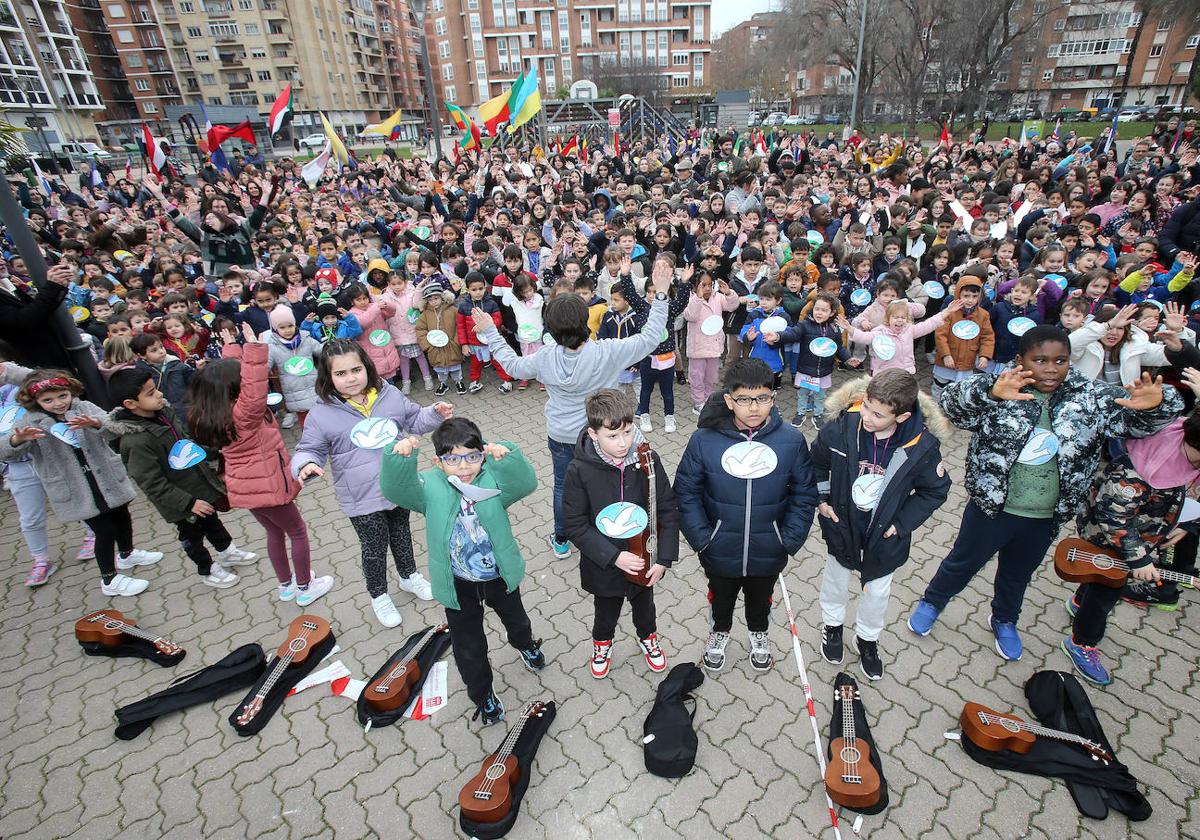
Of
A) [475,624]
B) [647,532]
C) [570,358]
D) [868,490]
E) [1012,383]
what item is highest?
[1012,383]

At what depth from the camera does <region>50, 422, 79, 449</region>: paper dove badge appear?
12.5 feet

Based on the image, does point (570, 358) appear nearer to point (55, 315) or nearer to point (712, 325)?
point (712, 325)

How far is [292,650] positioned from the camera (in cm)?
367

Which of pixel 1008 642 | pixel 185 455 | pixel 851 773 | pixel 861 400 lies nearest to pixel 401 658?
pixel 185 455

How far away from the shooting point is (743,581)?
332cm

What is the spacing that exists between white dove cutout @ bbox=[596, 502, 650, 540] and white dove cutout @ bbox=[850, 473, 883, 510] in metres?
1.12

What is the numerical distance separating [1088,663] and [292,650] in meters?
4.83

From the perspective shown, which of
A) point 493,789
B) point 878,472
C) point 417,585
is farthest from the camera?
point 417,585

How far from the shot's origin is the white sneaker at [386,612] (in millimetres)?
4027

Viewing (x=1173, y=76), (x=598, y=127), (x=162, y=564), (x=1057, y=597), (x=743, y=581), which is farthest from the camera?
(x=1173, y=76)

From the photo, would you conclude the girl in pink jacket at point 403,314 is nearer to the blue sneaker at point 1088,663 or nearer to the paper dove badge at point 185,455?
the paper dove badge at point 185,455

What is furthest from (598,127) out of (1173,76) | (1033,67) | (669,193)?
(1173,76)

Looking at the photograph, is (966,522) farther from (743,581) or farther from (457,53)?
(457,53)

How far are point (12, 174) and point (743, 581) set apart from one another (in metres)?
27.9
